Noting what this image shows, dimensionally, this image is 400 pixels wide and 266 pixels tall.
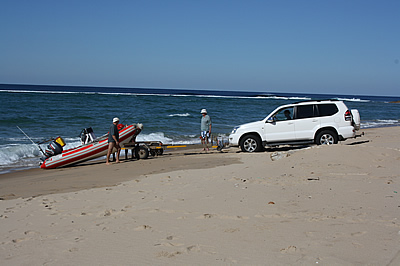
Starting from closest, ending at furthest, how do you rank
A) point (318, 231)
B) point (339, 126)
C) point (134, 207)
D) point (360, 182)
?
point (318, 231) → point (134, 207) → point (360, 182) → point (339, 126)

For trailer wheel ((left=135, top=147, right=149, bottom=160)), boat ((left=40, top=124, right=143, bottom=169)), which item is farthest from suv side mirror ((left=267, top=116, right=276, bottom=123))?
boat ((left=40, top=124, right=143, bottom=169))

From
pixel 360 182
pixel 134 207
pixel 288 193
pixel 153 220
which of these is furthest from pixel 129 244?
pixel 360 182

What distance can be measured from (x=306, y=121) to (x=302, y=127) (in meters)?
0.26

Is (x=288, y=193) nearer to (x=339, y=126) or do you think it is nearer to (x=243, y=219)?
(x=243, y=219)

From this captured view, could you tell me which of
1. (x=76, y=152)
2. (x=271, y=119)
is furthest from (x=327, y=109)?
(x=76, y=152)

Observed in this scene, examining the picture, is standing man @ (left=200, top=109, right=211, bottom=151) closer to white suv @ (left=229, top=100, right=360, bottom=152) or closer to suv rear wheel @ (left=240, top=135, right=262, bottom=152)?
white suv @ (left=229, top=100, right=360, bottom=152)

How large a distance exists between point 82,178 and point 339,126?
8.89 m

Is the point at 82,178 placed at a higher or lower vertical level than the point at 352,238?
lower

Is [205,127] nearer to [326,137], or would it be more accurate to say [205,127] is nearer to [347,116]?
[326,137]

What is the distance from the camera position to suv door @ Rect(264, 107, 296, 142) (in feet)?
46.1

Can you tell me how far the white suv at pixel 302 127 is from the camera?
1360 centimetres

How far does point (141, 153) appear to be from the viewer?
46.2ft

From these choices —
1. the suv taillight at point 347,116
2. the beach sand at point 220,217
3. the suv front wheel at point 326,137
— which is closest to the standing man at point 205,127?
the suv front wheel at point 326,137

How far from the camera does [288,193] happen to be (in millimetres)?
6648
